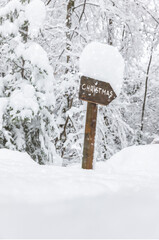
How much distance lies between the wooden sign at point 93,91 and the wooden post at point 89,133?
0.13m

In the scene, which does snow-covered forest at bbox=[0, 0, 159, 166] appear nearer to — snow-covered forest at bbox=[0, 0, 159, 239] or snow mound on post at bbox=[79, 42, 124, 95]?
snow-covered forest at bbox=[0, 0, 159, 239]

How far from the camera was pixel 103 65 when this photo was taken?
10.6 feet

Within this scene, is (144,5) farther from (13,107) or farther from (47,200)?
(47,200)

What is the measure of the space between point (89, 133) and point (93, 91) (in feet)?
1.74

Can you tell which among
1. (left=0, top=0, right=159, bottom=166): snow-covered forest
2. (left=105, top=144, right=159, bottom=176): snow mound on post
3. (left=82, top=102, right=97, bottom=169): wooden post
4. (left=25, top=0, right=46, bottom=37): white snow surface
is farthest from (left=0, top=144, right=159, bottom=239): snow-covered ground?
(left=25, top=0, right=46, bottom=37): white snow surface

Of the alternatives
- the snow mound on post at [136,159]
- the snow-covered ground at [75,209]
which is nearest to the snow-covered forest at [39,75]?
the snow mound on post at [136,159]

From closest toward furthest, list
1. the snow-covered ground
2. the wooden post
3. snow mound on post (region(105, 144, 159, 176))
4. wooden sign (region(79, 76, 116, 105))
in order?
the snow-covered ground → wooden sign (region(79, 76, 116, 105)) → the wooden post → snow mound on post (region(105, 144, 159, 176))

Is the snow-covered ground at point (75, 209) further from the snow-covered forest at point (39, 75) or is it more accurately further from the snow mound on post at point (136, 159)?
the snow-covered forest at point (39, 75)

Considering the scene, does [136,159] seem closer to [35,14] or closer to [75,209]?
[75,209]

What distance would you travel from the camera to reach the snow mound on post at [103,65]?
126 inches

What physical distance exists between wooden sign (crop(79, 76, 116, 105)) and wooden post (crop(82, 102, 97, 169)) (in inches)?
5.1

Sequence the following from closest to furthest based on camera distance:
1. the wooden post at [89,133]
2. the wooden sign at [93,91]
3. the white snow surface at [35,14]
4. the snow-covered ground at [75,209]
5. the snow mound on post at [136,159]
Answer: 1. the snow-covered ground at [75,209]
2. the wooden sign at [93,91]
3. the wooden post at [89,133]
4. the snow mound on post at [136,159]
5. the white snow surface at [35,14]

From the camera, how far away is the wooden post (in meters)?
3.25

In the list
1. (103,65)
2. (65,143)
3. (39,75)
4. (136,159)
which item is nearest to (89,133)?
(103,65)
